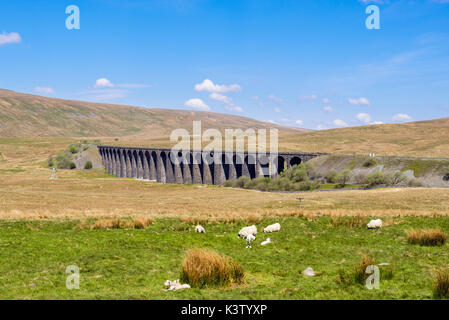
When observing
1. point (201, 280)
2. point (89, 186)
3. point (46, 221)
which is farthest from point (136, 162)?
point (201, 280)

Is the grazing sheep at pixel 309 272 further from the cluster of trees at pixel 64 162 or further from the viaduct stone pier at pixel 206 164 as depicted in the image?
the cluster of trees at pixel 64 162

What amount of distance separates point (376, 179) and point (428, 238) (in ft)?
168

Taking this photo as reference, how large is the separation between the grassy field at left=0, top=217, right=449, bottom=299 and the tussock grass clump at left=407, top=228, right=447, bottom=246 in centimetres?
63

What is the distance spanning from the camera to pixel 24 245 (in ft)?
57.2

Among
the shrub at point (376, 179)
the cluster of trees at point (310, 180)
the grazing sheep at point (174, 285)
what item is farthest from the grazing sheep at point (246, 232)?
the shrub at point (376, 179)

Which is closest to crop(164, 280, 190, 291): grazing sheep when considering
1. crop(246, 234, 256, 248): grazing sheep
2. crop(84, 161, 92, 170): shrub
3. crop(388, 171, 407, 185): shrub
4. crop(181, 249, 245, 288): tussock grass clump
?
crop(181, 249, 245, 288): tussock grass clump

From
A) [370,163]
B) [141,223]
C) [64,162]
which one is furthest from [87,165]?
[141,223]

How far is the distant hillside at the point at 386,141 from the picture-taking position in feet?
368

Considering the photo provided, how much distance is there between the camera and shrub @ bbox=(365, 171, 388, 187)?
65.9m

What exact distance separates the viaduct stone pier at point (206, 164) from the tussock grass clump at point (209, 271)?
74.4 m

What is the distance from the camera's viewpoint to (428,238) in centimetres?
1773
